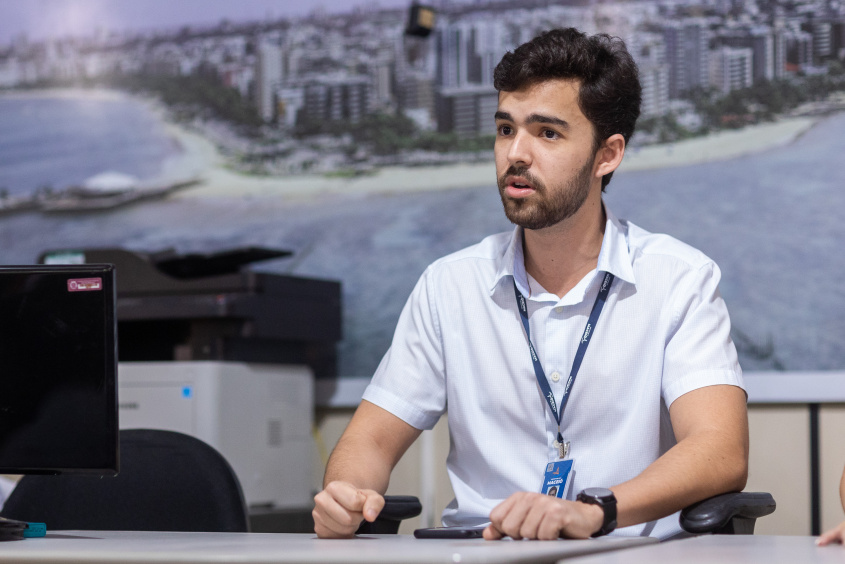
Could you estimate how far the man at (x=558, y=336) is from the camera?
5.58 ft

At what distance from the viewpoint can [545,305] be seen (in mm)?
1789

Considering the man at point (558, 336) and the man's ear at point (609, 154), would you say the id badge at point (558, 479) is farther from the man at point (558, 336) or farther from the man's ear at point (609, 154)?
the man's ear at point (609, 154)

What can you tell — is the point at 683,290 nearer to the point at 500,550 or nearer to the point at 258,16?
the point at 500,550

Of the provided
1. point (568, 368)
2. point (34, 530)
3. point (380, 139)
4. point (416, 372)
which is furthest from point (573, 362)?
point (380, 139)

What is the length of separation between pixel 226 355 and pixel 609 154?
1320 millimetres

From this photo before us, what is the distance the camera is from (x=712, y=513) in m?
1.44

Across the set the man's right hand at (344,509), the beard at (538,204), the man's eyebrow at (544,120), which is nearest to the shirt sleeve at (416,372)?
the beard at (538,204)

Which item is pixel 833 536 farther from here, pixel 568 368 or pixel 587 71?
pixel 587 71

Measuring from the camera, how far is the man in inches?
67.0

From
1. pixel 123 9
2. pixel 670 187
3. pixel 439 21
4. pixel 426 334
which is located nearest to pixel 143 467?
pixel 426 334

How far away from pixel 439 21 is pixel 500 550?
8.33 ft

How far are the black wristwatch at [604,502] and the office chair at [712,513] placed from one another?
24cm

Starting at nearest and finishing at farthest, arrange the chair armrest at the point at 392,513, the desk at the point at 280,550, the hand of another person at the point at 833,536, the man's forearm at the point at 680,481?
the desk at the point at 280,550 < the hand of another person at the point at 833,536 < the man's forearm at the point at 680,481 < the chair armrest at the point at 392,513

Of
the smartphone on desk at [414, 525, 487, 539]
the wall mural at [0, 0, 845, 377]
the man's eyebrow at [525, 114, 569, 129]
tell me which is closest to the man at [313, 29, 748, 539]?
the man's eyebrow at [525, 114, 569, 129]
